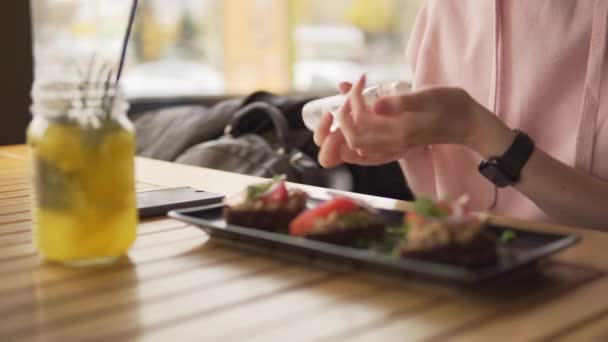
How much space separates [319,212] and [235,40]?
11.5ft

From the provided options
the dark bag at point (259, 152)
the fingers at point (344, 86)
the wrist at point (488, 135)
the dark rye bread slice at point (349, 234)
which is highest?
the fingers at point (344, 86)

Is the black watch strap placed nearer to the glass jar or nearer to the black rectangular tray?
the black rectangular tray

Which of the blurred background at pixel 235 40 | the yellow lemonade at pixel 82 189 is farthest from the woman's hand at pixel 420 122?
the blurred background at pixel 235 40

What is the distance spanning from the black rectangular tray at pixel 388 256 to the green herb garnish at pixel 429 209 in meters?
0.05

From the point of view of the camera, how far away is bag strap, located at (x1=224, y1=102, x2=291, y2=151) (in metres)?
2.10

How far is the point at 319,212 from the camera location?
0.80m

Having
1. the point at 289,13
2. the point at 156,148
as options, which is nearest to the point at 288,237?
the point at 156,148

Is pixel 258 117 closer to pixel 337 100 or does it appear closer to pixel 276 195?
pixel 337 100

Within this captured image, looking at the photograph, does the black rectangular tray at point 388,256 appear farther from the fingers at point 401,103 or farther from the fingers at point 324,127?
the fingers at point 324,127

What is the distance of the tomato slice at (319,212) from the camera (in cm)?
80

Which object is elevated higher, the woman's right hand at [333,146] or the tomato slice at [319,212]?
the woman's right hand at [333,146]

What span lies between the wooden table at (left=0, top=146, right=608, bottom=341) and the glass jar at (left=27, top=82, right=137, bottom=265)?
0.03 metres

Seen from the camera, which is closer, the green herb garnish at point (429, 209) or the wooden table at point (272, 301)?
the wooden table at point (272, 301)

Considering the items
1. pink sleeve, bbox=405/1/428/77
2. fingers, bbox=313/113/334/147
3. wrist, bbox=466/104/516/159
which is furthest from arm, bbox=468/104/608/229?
pink sleeve, bbox=405/1/428/77
